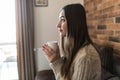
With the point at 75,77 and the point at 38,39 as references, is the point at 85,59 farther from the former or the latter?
the point at 38,39

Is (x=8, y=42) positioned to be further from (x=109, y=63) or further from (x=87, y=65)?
(x=87, y=65)

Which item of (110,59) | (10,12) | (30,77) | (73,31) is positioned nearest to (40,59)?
(30,77)

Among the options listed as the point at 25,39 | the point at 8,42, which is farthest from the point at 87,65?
the point at 8,42

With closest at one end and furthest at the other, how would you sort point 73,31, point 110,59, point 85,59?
point 85,59 → point 73,31 → point 110,59

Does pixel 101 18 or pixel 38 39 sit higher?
pixel 101 18

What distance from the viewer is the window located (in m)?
3.36

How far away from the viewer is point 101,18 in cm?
244

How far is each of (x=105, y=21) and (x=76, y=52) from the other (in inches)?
48.1

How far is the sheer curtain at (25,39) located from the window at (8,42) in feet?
0.65

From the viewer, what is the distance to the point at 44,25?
11.3 feet

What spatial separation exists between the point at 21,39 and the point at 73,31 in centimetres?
219

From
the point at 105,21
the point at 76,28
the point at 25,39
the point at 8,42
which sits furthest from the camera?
the point at 8,42

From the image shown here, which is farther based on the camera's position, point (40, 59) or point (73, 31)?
Answer: point (40, 59)

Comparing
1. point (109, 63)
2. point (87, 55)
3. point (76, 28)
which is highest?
point (76, 28)
